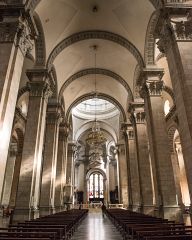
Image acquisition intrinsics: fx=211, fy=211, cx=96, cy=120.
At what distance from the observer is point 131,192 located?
51.9 feet

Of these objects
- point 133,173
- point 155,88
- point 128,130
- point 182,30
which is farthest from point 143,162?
point 182,30

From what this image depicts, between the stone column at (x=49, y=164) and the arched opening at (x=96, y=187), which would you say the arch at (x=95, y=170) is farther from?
the stone column at (x=49, y=164)

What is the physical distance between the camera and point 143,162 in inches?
495

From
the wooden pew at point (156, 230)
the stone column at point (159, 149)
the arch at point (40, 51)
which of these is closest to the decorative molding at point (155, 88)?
the stone column at point (159, 149)

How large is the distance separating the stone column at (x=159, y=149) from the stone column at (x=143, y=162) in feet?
9.98

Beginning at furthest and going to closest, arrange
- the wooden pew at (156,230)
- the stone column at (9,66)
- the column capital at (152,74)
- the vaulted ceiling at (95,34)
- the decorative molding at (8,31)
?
the column capital at (152,74), the vaulted ceiling at (95,34), the decorative molding at (8,31), the stone column at (9,66), the wooden pew at (156,230)

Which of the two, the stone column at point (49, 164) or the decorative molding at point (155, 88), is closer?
the decorative molding at point (155, 88)

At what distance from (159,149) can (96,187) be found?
27241mm

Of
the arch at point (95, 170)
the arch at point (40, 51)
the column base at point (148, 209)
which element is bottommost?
the column base at point (148, 209)

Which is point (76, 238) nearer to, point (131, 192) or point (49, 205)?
point (49, 205)

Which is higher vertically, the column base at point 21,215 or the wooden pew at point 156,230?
the column base at point 21,215

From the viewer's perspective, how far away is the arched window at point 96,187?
33.5 m

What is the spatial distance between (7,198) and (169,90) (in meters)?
15.2

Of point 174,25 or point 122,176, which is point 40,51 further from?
point 122,176
